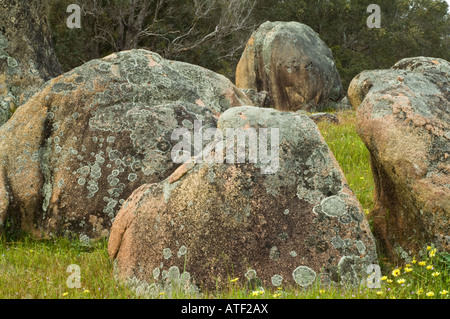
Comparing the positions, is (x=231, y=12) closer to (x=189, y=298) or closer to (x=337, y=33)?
(x=337, y=33)

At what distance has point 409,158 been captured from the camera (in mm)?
4070

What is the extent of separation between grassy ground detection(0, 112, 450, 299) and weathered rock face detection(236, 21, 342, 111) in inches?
496

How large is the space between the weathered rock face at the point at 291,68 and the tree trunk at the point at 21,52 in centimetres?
1053

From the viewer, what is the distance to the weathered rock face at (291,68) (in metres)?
18.3

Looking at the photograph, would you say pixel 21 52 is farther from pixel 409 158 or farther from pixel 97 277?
pixel 409 158

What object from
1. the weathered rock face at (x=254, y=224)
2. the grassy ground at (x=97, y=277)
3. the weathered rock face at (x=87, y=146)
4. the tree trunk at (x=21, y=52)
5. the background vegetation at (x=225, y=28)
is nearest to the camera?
the grassy ground at (x=97, y=277)

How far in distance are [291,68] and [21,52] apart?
451 inches

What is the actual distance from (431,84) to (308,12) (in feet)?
100

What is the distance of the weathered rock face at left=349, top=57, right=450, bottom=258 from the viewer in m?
3.95

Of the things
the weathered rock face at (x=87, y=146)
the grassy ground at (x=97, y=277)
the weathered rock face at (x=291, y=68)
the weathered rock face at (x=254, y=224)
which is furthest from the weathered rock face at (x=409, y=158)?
the weathered rock face at (x=291, y=68)

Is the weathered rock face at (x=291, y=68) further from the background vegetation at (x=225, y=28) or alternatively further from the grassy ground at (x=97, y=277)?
the grassy ground at (x=97, y=277)

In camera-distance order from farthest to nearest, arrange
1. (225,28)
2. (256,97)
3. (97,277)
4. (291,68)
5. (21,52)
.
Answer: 1. (225,28)
2. (291,68)
3. (256,97)
4. (21,52)
5. (97,277)

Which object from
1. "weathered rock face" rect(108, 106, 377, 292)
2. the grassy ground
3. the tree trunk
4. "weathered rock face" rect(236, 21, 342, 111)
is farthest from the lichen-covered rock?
"weathered rock face" rect(108, 106, 377, 292)

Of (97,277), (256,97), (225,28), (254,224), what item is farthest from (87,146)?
(225,28)
